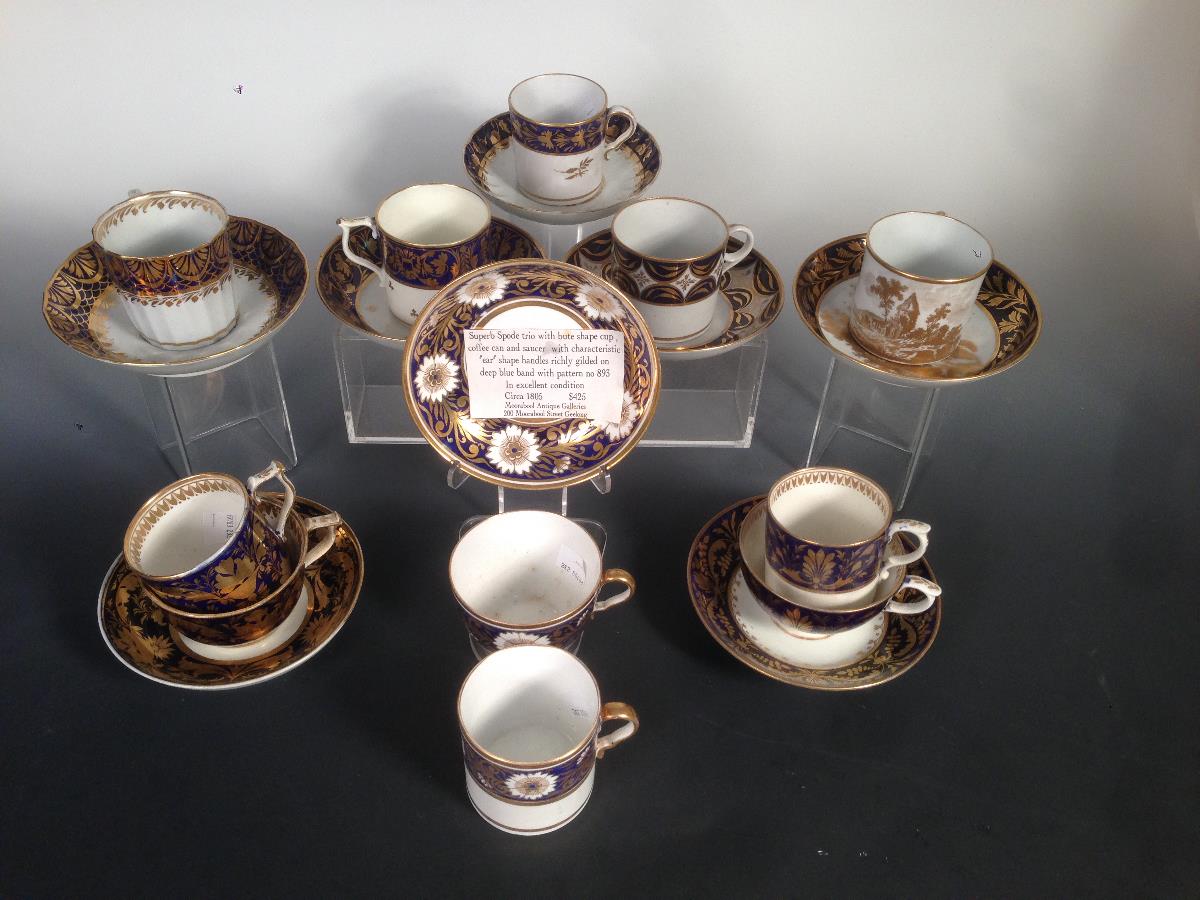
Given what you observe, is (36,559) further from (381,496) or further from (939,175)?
(939,175)

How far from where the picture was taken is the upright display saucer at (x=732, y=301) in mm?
1186

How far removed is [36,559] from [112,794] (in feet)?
1.01

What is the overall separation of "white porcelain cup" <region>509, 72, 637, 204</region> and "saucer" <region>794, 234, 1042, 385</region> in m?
0.25

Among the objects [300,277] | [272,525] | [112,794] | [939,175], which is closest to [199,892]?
[112,794]

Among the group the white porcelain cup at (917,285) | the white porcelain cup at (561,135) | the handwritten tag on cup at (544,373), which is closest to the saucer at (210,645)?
the handwritten tag on cup at (544,373)

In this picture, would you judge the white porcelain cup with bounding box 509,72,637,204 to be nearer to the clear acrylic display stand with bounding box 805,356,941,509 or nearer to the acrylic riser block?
the acrylic riser block

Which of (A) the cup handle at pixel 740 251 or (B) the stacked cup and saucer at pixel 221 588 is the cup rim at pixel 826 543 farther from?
(B) the stacked cup and saucer at pixel 221 588

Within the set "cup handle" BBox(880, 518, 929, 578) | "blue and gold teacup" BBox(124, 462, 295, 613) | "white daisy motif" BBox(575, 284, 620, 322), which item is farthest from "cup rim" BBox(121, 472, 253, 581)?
"cup handle" BBox(880, 518, 929, 578)

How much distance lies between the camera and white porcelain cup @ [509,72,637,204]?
1179 mm

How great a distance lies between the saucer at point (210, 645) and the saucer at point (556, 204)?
425 mm

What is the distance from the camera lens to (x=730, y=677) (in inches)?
44.1

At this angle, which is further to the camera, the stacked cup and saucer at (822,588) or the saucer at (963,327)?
the saucer at (963,327)

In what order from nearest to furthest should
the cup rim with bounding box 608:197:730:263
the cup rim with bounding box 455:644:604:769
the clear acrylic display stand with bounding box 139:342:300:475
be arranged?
1. the cup rim with bounding box 455:644:604:769
2. the cup rim with bounding box 608:197:730:263
3. the clear acrylic display stand with bounding box 139:342:300:475

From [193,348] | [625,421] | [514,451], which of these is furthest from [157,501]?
[625,421]
